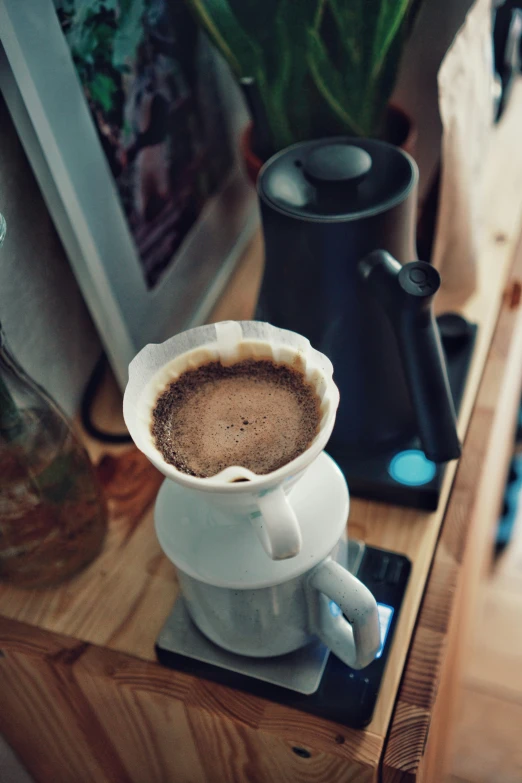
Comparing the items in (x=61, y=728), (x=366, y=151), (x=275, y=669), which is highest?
(x=366, y=151)

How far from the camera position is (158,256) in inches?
30.1

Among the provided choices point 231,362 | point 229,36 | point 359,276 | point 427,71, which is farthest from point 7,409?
point 427,71

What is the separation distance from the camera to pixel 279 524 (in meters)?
0.40

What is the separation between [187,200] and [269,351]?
1.26ft

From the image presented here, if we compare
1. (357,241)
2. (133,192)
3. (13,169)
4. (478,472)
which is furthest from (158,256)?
(478,472)

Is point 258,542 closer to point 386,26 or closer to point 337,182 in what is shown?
point 337,182

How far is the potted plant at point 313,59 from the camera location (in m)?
0.68

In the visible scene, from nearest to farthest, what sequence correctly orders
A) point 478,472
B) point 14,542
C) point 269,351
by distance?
point 269,351 → point 14,542 → point 478,472

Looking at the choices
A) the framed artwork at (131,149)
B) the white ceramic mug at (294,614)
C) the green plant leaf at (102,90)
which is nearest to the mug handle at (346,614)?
the white ceramic mug at (294,614)

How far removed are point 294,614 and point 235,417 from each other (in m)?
0.15

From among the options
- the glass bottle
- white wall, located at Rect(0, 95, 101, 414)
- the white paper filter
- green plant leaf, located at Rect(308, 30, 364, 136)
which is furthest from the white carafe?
green plant leaf, located at Rect(308, 30, 364, 136)

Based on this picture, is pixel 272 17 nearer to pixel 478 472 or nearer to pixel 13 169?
pixel 13 169

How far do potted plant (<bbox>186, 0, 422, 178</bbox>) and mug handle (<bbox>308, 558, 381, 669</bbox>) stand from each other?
1.56 ft

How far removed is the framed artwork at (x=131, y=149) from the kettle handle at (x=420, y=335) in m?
0.25
